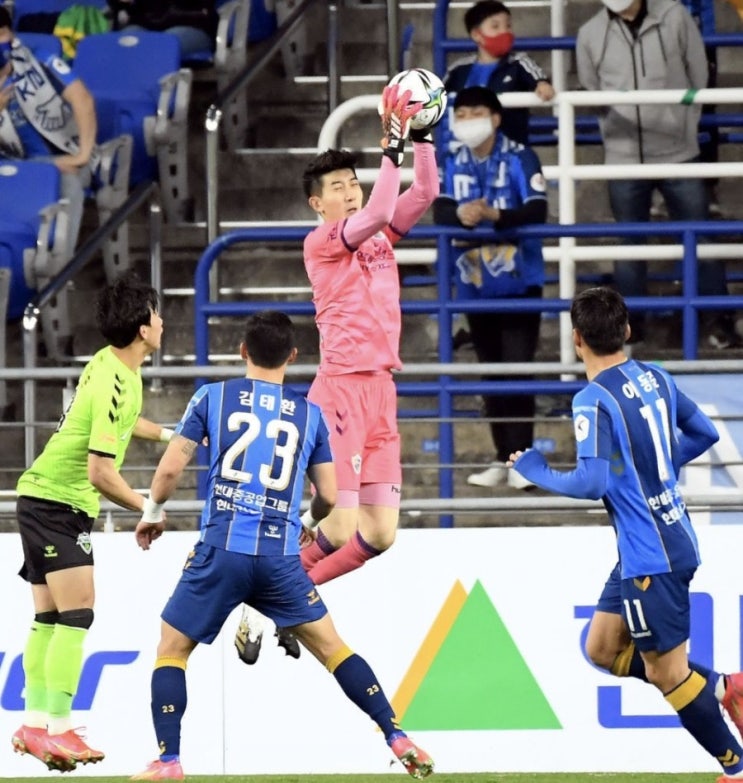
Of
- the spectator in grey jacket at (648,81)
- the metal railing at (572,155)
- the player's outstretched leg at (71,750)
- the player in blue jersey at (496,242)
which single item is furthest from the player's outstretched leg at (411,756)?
the spectator in grey jacket at (648,81)

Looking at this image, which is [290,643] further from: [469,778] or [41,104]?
[41,104]

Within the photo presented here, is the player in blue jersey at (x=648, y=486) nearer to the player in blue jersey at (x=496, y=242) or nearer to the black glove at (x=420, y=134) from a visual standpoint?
the black glove at (x=420, y=134)

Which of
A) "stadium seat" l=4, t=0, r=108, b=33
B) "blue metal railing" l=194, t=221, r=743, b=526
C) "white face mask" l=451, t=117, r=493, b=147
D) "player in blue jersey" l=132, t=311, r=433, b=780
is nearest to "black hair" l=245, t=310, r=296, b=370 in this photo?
"player in blue jersey" l=132, t=311, r=433, b=780

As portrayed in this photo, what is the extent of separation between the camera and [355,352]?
27.4 feet

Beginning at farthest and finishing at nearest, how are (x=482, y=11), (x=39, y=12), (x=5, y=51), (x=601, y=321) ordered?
(x=39, y=12) → (x=5, y=51) → (x=482, y=11) → (x=601, y=321)

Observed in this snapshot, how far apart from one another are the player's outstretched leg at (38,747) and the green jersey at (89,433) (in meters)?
0.89

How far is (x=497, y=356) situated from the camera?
33.1ft

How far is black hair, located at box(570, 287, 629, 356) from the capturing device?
23.0ft

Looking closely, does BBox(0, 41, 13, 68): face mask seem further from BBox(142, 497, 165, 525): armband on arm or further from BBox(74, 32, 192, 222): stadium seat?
BBox(142, 497, 165, 525): armband on arm

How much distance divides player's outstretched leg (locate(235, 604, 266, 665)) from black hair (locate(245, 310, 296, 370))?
1.33 metres

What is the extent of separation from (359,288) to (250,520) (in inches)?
57.7

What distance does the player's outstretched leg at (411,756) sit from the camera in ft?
24.0

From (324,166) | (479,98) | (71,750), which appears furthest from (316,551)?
(479,98)

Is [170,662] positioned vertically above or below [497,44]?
below
